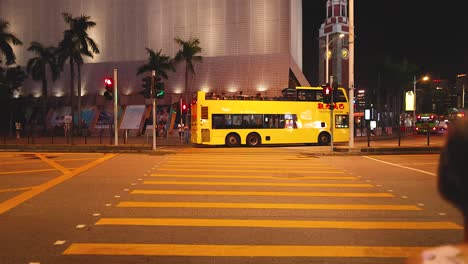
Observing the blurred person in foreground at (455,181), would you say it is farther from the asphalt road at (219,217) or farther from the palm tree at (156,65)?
the palm tree at (156,65)

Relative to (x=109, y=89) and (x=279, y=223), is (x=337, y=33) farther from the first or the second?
(x=279, y=223)

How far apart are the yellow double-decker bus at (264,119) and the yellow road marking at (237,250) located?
937 inches

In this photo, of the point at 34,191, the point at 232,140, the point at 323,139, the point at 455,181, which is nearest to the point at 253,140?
the point at 232,140

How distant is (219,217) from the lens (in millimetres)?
8266

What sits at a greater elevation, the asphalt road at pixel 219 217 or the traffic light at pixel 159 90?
the traffic light at pixel 159 90

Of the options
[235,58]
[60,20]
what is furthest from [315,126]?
[60,20]

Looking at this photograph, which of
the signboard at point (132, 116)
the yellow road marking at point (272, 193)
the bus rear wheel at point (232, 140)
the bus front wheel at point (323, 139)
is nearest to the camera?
the yellow road marking at point (272, 193)

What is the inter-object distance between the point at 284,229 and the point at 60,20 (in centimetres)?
7887

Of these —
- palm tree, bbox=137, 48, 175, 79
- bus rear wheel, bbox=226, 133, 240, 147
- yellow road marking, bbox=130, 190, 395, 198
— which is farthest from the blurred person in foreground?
palm tree, bbox=137, 48, 175, 79

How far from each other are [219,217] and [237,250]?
213 cm

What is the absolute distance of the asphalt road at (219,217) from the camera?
239 inches

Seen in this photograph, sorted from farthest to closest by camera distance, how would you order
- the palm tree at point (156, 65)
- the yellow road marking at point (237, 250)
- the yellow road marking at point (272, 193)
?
the palm tree at point (156, 65), the yellow road marking at point (272, 193), the yellow road marking at point (237, 250)

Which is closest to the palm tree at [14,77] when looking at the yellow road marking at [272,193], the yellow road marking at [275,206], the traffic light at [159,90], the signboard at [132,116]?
the signboard at [132,116]

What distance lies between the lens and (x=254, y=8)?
65.8 m
